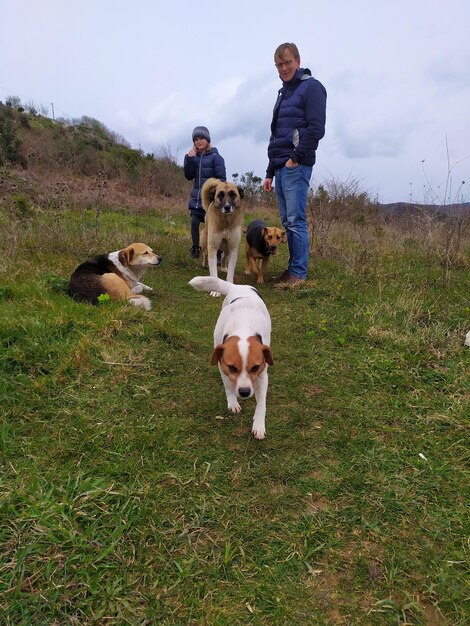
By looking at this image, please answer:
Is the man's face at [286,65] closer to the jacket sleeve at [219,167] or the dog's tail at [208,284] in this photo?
the jacket sleeve at [219,167]

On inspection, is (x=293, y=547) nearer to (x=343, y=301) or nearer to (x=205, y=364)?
(x=205, y=364)

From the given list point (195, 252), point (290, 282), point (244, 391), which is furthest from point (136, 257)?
point (244, 391)

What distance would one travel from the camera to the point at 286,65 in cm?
498

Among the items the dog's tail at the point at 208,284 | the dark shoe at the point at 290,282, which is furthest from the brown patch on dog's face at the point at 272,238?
the dog's tail at the point at 208,284

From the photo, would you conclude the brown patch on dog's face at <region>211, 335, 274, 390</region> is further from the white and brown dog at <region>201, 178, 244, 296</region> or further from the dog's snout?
the white and brown dog at <region>201, 178, 244, 296</region>

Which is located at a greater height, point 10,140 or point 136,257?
point 10,140

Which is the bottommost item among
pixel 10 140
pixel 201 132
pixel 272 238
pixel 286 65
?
pixel 272 238

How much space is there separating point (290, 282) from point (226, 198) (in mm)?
1553

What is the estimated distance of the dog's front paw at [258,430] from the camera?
98.6 inches

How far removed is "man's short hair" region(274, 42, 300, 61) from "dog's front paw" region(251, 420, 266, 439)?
469 cm

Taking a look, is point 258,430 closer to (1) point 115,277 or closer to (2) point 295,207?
(1) point 115,277

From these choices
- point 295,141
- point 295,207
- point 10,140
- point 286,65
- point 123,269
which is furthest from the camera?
point 10,140

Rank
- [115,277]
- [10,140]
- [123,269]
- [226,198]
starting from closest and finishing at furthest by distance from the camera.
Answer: [115,277] < [123,269] < [226,198] < [10,140]

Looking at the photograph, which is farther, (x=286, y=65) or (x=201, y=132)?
(x=201, y=132)
